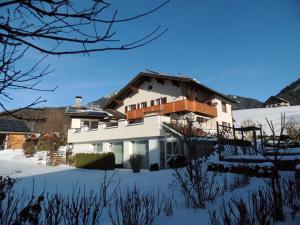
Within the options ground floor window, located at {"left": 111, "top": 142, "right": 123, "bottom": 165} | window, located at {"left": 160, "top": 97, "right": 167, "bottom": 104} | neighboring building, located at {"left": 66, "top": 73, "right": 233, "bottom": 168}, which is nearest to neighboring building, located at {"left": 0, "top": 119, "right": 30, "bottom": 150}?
neighboring building, located at {"left": 66, "top": 73, "right": 233, "bottom": 168}

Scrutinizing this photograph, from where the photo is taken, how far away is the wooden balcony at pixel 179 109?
27191mm

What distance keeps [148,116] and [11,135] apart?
125ft

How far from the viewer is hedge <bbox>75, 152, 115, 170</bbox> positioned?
70.3ft

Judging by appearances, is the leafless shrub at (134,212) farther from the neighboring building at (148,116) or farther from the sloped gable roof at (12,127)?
the sloped gable roof at (12,127)

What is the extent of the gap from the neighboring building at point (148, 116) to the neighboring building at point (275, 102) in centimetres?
3706

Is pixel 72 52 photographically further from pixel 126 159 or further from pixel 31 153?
pixel 31 153

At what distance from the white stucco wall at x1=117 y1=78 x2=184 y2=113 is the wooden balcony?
1535 mm

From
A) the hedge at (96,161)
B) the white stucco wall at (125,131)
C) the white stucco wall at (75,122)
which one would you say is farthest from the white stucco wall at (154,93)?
the hedge at (96,161)

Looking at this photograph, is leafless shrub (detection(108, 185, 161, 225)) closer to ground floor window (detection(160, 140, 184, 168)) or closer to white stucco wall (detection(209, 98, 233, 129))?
ground floor window (detection(160, 140, 184, 168))

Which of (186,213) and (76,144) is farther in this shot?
(76,144)

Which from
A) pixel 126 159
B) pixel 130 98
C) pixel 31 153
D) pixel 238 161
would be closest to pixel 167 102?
pixel 130 98

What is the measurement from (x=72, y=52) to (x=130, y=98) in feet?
110

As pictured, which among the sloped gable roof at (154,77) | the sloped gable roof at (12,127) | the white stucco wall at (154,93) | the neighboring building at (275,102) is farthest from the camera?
the neighboring building at (275,102)

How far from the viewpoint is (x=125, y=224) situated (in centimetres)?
408
